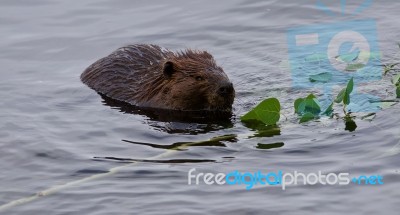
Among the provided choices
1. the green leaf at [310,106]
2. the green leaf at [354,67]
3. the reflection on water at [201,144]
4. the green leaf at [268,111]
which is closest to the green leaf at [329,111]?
the green leaf at [310,106]

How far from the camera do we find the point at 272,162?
7027 millimetres

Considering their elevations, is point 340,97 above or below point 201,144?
above

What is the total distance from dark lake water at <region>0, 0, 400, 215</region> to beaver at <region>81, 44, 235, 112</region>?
0.68 feet

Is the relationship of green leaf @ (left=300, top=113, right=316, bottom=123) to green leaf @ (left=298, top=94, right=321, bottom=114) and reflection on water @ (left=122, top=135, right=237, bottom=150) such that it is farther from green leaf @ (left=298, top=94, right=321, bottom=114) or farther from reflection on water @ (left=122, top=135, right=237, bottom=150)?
reflection on water @ (left=122, top=135, right=237, bottom=150)

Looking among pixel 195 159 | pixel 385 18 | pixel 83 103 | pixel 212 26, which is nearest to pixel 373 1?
pixel 385 18

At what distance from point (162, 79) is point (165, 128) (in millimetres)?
833

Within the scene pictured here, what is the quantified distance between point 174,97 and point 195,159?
1.68 m

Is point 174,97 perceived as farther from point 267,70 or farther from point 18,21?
point 18,21

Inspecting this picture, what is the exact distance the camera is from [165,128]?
8.28m

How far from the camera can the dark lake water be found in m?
6.51

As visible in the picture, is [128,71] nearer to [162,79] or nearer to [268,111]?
[162,79]

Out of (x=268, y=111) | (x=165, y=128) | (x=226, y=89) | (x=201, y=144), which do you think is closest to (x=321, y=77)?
(x=226, y=89)

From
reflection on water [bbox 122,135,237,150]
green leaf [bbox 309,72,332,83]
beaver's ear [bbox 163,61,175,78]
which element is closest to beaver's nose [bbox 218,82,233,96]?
beaver's ear [bbox 163,61,175,78]

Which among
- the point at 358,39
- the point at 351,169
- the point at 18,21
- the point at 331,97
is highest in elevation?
the point at 18,21
